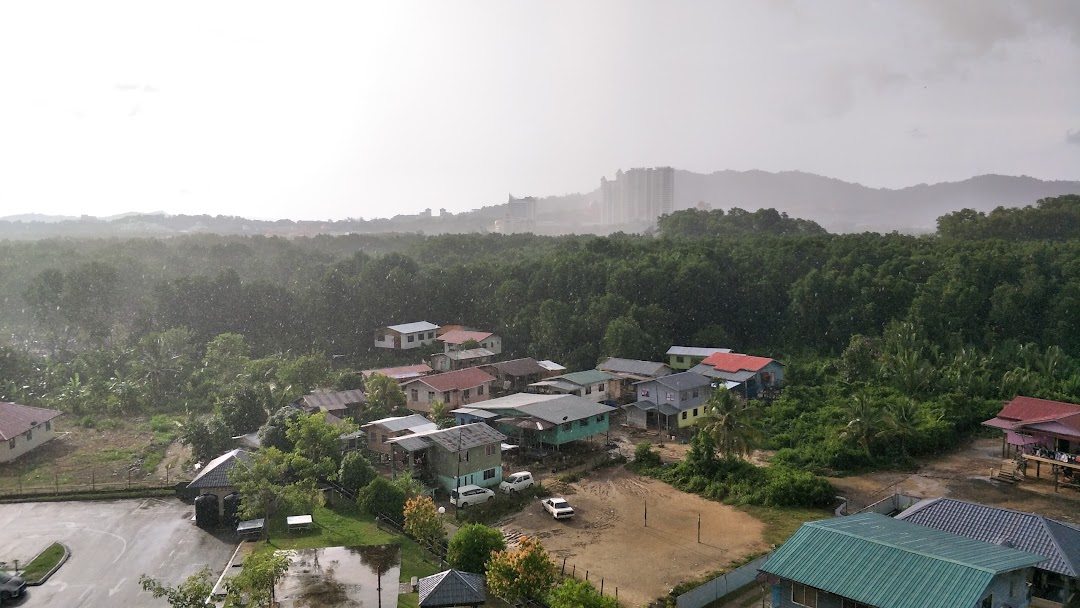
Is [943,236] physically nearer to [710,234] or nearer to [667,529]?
[710,234]

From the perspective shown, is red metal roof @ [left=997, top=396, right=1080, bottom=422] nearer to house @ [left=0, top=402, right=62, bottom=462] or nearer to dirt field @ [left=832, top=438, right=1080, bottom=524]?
dirt field @ [left=832, top=438, right=1080, bottom=524]

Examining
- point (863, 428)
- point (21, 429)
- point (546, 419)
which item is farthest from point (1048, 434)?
point (21, 429)

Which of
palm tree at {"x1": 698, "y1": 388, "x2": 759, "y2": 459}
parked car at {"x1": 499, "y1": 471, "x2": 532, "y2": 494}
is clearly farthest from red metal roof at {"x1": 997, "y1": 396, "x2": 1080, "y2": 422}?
parked car at {"x1": 499, "y1": 471, "x2": 532, "y2": 494}

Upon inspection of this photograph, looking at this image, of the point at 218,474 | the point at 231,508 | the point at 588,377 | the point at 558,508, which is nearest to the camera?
the point at 231,508

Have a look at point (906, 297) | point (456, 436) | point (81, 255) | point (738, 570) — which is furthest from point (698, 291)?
point (81, 255)

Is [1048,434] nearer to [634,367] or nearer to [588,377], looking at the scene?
[634,367]

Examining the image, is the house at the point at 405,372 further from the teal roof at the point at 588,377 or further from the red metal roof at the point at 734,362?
the red metal roof at the point at 734,362
